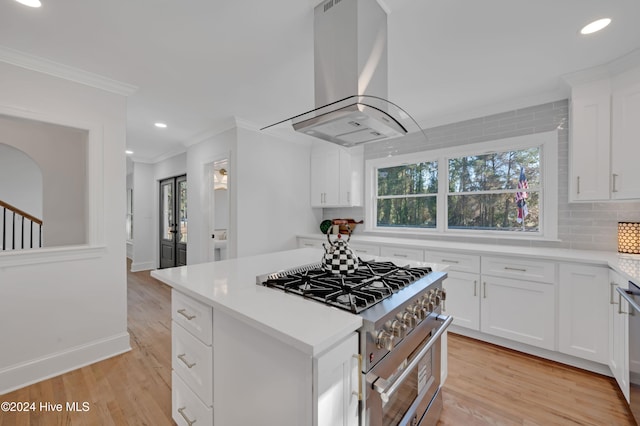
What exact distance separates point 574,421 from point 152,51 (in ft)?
13.1

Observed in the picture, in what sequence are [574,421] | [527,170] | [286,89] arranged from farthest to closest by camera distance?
[527,170] → [286,89] → [574,421]

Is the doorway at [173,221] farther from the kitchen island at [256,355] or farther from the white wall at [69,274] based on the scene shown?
the kitchen island at [256,355]

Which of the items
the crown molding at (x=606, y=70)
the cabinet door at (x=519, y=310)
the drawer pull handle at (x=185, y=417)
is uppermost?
the crown molding at (x=606, y=70)

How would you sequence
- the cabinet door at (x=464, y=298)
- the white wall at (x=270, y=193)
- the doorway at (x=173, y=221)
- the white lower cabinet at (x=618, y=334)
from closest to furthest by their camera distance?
the white lower cabinet at (x=618, y=334) < the cabinet door at (x=464, y=298) < the white wall at (x=270, y=193) < the doorway at (x=173, y=221)

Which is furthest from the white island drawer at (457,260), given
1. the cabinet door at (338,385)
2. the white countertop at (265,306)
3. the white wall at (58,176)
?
the white wall at (58,176)

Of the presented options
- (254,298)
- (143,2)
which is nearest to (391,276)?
(254,298)

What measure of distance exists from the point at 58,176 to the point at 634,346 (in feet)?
17.5

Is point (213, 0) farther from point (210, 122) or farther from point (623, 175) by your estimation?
point (623, 175)

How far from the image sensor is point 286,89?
8.99ft

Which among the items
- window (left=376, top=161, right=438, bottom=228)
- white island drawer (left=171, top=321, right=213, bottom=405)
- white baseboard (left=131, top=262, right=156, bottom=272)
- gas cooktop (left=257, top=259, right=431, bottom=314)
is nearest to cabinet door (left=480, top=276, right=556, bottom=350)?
window (left=376, top=161, right=438, bottom=228)

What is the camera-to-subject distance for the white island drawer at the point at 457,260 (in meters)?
2.74

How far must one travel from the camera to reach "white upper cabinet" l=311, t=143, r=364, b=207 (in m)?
4.21

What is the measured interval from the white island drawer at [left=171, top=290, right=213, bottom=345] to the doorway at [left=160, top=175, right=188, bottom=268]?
13.9ft

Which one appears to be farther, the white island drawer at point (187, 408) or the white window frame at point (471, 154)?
the white window frame at point (471, 154)
